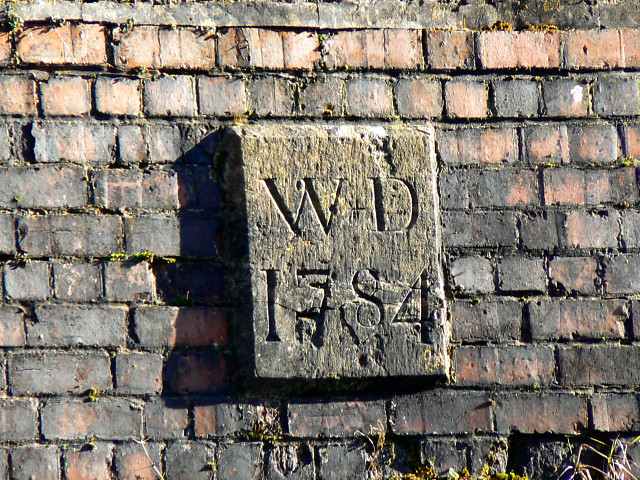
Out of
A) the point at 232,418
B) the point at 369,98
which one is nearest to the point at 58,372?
the point at 232,418

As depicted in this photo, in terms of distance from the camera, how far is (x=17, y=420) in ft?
5.64

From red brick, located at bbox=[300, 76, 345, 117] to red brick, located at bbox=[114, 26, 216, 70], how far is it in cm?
27

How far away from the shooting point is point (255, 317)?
5.75 ft

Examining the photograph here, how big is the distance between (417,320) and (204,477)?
674mm

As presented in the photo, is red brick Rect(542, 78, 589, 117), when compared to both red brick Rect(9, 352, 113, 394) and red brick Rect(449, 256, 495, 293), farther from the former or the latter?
red brick Rect(9, 352, 113, 394)

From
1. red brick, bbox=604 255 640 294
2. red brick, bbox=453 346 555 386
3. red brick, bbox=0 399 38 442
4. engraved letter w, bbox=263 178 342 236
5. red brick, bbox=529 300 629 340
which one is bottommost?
red brick, bbox=0 399 38 442

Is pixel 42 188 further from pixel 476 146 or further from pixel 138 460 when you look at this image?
pixel 476 146

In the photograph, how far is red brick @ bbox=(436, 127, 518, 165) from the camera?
6.25 ft

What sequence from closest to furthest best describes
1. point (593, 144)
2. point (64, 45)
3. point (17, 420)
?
1. point (17, 420)
2. point (64, 45)
3. point (593, 144)

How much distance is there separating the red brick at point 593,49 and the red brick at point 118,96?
47.5 inches

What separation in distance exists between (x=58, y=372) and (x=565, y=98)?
1553 millimetres

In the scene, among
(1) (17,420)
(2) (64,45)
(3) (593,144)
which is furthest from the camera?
(3) (593,144)

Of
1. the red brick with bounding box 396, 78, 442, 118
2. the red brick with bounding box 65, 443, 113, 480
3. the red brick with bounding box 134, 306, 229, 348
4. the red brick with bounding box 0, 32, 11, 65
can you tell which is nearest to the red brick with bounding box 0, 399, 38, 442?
the red brick with bounding box 65, 443, 113, 480

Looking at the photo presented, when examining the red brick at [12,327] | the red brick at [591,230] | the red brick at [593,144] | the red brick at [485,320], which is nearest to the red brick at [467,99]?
the red brick at [593,144]
